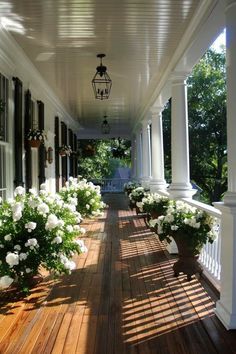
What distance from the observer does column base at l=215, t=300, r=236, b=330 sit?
11.3ft

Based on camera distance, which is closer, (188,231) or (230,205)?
(230,205)

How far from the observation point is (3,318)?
3693 millimetres

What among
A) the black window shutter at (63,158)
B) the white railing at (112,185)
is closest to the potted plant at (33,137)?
the black window shutter at (63,158)

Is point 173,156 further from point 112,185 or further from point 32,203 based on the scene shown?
point 112,185

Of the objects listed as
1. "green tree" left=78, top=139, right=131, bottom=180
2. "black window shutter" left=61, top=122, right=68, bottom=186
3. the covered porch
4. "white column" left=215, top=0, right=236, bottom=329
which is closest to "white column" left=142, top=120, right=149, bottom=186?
"black window shutter" left=61, top=122, right=68, bottom=186

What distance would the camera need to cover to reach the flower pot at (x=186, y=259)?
4898 mm

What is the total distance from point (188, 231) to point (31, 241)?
181 cm

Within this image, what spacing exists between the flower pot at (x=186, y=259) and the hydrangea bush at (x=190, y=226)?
0.04m

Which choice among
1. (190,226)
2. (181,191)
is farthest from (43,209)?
(181,191)

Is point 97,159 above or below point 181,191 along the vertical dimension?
above

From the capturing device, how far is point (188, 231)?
482cm

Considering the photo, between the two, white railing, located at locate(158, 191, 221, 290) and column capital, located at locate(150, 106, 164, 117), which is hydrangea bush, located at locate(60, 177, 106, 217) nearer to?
column capital, located at locate(150, 106, 164, 117)

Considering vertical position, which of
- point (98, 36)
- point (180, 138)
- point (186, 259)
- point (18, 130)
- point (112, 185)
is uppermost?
point (98, 36)

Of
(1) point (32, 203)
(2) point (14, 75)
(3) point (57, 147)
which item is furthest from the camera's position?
(3) point (57, 147)
